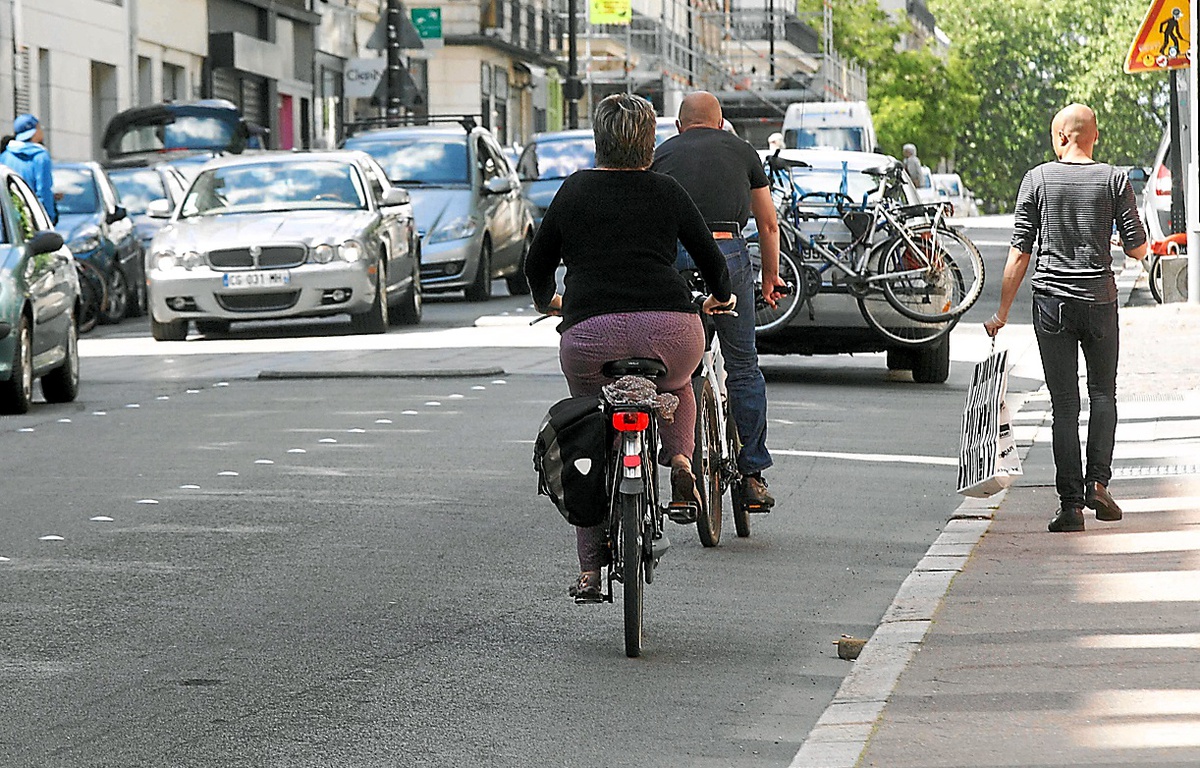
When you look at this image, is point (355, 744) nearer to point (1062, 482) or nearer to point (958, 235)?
point (1062, 482)

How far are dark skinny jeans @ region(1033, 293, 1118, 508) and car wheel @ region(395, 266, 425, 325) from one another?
13.8 m

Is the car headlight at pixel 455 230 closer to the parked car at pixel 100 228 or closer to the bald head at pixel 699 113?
the parked car at pixel 100 228

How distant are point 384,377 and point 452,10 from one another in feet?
155

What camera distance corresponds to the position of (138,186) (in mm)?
28156

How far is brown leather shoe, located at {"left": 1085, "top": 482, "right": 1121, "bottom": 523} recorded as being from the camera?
975 cm

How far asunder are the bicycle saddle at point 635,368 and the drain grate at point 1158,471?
450 cm

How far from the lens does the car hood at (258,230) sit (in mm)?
21125

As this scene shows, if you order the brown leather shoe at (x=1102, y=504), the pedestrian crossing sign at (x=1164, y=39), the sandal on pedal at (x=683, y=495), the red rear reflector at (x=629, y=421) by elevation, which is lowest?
the brown leather shoe at (x=1102, y=504)

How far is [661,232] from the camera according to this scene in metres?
7.56

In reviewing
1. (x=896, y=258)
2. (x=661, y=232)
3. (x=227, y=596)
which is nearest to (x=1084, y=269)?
(x=661, y=232)

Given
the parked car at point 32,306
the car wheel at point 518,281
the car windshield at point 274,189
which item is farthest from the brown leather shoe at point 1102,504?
the car wheel at point 518,281

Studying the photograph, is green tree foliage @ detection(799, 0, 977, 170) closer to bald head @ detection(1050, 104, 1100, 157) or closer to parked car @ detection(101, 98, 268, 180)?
parked car @ detection(101, 98, 268, 180)

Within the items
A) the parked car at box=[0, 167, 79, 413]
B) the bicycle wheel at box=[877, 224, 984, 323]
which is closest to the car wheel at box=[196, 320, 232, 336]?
the parked car at box=[0, 167, 79, 413]

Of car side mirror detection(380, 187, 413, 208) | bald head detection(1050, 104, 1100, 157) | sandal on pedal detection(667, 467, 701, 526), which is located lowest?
sandal on pedal detection(667, 467, 701, 526)
